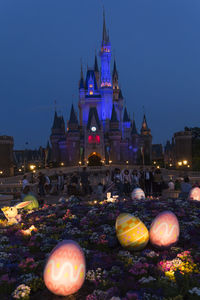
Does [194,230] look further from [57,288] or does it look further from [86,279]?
[57,288]

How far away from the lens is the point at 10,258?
6855 mm

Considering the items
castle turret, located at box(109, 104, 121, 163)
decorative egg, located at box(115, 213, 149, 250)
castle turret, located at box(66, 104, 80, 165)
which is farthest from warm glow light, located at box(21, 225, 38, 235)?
castle turret, located at box(109, 104, 121, 163)

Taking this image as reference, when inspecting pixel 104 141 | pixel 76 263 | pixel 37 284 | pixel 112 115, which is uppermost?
pixel 112 115

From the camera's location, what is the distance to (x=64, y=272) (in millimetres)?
5000

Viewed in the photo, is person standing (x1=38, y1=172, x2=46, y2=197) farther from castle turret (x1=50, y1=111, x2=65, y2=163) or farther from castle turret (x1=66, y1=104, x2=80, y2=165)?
castle turret (x1=50, y1=111, x2=65, y2=163)

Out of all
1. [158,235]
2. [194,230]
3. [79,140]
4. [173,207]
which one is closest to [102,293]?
[158,235]

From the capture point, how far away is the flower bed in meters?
5.14

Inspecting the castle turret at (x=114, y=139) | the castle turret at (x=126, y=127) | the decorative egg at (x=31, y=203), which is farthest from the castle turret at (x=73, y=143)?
the decorative egg at (x=31, y=203)

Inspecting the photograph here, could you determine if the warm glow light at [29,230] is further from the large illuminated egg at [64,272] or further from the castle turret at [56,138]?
the castle turret at [56,138]

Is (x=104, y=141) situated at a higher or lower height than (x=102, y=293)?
higher

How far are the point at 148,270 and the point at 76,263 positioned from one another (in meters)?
1.75

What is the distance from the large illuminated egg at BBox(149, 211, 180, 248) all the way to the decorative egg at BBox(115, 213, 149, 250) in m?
0.24

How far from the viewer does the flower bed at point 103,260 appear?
5.14 m

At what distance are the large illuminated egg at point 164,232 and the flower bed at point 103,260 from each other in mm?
207
